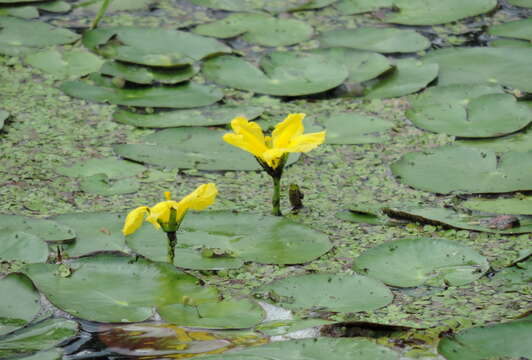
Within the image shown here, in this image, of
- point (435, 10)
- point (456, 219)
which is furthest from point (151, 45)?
point (456, 219)

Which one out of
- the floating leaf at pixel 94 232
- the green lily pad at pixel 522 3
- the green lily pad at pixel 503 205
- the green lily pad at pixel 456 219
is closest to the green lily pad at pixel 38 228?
the floating leaf at pixel 94 232

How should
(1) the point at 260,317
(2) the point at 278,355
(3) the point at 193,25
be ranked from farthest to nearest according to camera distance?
(3) the point at 193,25 → (1) the point at 260,317 → (2) the point at 278,355

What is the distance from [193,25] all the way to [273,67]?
53 cm

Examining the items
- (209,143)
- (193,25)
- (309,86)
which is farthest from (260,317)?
(193,25)

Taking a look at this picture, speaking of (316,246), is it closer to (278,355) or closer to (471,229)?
(471,229)

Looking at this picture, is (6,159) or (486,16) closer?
(6,159)

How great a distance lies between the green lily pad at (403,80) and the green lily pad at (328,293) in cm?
118

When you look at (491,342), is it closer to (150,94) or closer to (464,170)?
(464,170)

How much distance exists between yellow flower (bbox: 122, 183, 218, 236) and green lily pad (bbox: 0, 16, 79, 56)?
1.61 m

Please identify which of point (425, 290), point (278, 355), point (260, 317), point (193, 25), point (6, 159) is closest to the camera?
point (278, 355)

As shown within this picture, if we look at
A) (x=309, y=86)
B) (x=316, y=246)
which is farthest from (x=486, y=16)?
(x=316, y=246)

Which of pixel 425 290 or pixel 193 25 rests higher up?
pixel 193 25

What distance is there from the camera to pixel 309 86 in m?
3.22

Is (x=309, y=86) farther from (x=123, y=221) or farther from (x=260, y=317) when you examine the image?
(x=260, y=317)
